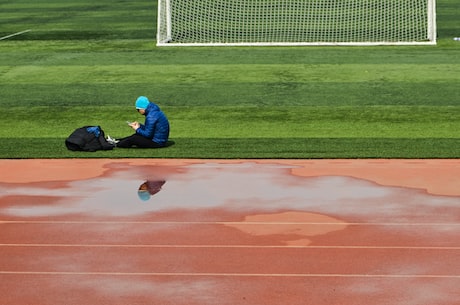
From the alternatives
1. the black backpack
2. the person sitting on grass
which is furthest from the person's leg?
the black backpack

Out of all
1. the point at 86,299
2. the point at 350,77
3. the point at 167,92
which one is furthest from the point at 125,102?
the point at 86,299

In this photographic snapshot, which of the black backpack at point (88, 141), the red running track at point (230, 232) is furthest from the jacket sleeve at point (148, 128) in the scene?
the red running track at point (230, 232)

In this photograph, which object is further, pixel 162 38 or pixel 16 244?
pixel 162 38

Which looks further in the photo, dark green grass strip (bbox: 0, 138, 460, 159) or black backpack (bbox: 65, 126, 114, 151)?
black backpack (bbox: 65, 126, 114, 151)

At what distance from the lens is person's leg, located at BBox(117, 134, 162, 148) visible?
20364 millimetres

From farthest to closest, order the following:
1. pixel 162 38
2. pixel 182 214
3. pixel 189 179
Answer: pixel 162 38 < pixel 189 179 < pixel 182 214

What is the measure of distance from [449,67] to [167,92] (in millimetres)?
7683

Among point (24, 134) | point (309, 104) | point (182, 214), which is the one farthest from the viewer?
point (309, 104)

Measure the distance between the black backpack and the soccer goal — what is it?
13.4 m

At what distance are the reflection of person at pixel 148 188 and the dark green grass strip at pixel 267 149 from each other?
6.54ft

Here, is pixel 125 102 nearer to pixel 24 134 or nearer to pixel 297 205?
pixel 24 134

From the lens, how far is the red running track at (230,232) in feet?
40.6

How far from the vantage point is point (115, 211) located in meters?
15.9

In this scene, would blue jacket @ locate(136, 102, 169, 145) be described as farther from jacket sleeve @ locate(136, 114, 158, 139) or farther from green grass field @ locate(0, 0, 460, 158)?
green grass field @ locate(0, 0, 460, 158)
